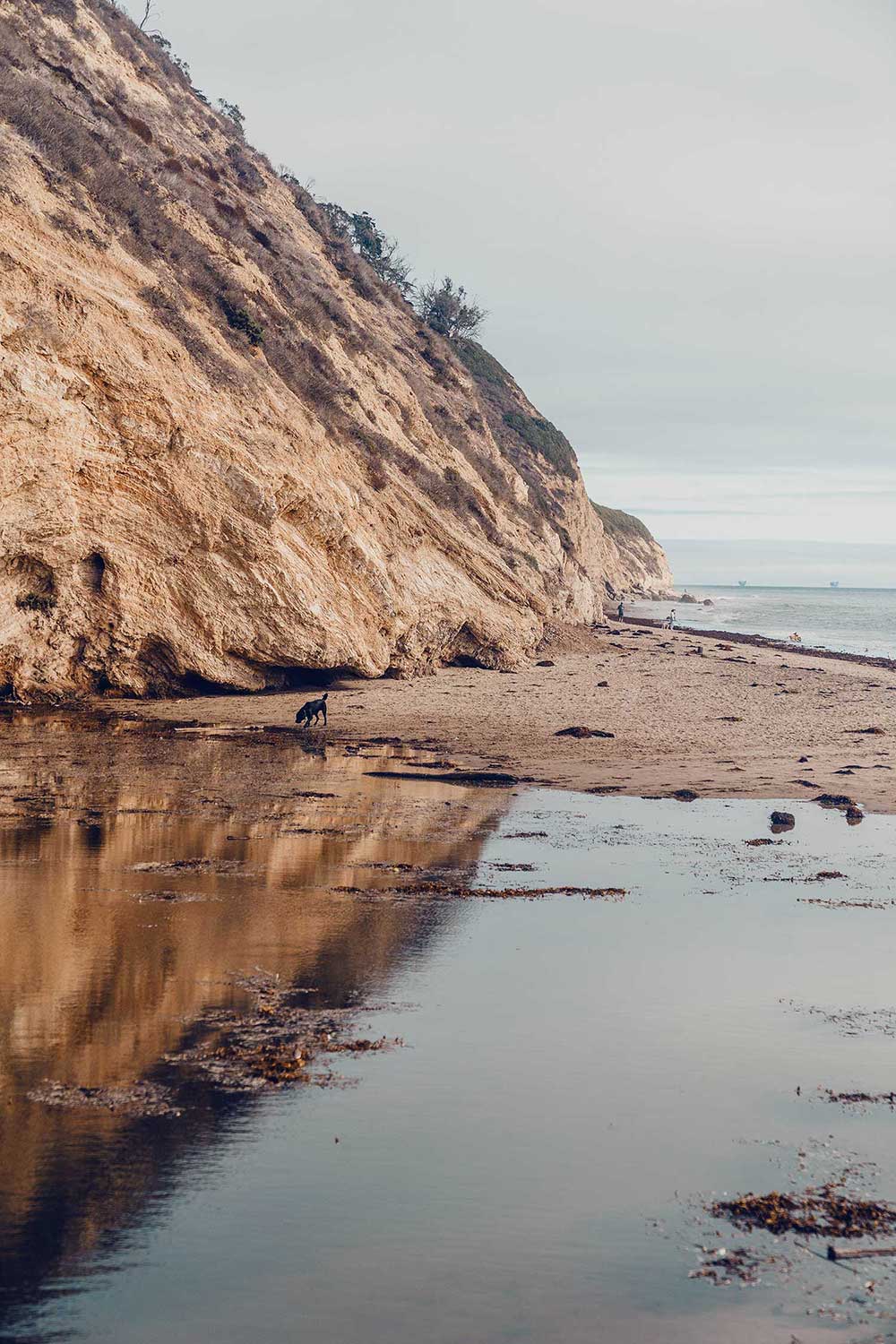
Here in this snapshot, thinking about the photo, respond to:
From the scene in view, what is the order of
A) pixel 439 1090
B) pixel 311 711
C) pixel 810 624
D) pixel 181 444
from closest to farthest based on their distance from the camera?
pixel 439 1090, pixel 311 711, pixel 181 444, pixel 810 624

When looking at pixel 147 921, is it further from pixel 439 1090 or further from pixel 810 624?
pixel 810 624

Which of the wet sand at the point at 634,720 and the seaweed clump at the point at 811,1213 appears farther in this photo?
the wet sand at the point at 634,720

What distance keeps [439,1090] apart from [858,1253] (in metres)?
2.87

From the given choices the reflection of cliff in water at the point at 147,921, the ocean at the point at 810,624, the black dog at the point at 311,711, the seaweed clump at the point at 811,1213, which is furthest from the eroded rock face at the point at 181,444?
the ocean at the point at 810,624

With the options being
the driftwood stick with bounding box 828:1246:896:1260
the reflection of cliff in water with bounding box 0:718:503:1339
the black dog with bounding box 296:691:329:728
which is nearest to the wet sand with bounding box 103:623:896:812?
the black dog with bounding box 296:691:329:728

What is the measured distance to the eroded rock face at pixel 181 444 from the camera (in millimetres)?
25547

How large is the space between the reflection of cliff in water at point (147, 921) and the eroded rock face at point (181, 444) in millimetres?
5987

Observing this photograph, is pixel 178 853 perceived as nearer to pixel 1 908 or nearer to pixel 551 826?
pixel 1 908

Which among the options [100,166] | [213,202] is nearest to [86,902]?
[100,166]

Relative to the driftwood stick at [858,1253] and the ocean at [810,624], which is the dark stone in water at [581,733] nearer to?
the driftwood stick at [858,1253]

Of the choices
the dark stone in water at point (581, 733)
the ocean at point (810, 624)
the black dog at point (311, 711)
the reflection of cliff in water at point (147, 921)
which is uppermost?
the ocean at point (810, 624)

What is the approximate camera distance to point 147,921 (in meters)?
11.0

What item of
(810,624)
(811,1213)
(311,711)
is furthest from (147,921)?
(810,624)

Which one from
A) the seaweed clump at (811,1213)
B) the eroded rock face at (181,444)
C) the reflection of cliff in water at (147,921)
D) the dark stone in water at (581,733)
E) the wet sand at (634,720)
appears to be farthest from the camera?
the eroded rock face at (181,444)
